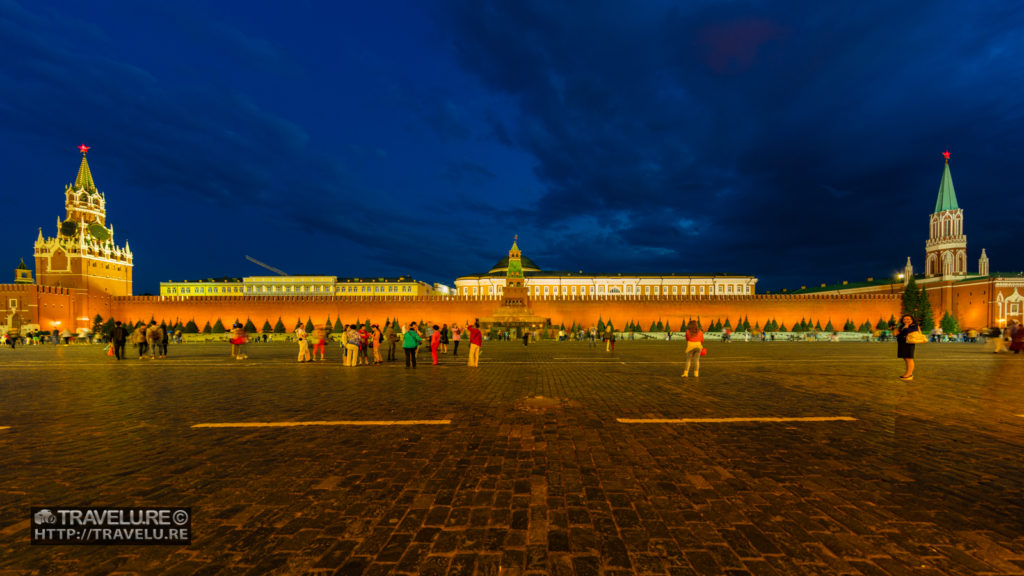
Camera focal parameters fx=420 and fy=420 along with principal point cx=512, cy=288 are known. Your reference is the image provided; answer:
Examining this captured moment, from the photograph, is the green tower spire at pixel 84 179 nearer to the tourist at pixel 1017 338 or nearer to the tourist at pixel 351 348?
the tourist at pixel 351 348

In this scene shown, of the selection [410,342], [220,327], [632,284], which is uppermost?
[632,284]

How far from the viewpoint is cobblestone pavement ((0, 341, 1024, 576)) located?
2627 millimetres

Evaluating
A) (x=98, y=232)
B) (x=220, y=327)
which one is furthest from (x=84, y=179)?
(x=220, y=327)

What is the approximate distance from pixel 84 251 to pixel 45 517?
7805 centimetres

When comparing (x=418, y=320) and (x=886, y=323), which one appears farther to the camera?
(x=418, y=320)

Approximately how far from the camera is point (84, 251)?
57.8 meters

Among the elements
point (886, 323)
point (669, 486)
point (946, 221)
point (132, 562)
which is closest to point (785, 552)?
point (669, 486)

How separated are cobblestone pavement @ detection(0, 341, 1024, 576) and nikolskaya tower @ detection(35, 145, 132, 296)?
215ft

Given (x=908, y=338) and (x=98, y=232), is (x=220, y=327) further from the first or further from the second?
(x=908, y=338)

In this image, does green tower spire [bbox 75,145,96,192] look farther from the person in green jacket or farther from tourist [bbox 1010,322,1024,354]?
tourist [bbox 1010,322,1024,354]

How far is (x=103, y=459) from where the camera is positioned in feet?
14.4

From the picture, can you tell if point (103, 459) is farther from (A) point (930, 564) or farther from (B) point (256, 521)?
(A) point (930, 564)

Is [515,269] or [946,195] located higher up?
[946,195]

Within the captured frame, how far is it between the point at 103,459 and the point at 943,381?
15.4 meters
